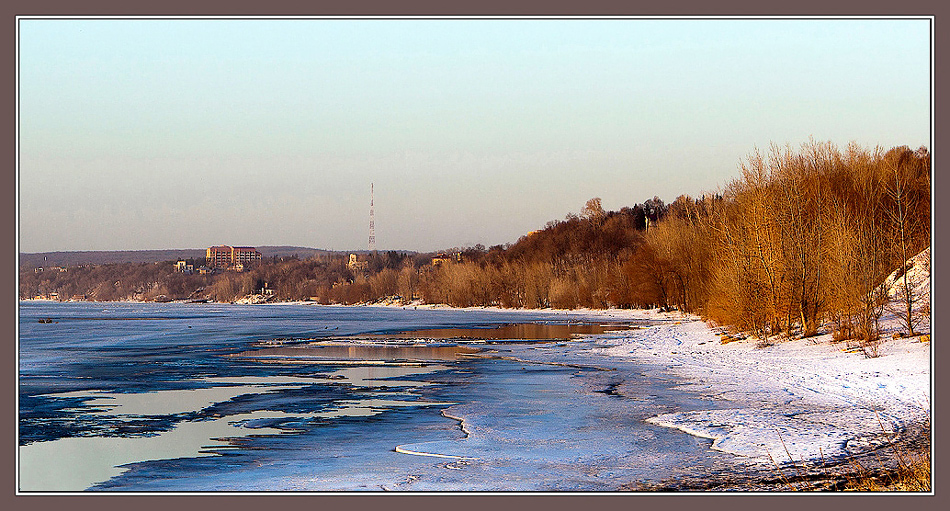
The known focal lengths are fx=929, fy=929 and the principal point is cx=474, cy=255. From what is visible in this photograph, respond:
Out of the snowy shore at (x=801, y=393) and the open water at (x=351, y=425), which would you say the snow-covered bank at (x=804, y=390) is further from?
the open water at (x=351, y=425)

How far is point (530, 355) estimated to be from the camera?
104 ft

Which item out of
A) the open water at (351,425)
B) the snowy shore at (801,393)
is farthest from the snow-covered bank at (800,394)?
the open water at (351,425)

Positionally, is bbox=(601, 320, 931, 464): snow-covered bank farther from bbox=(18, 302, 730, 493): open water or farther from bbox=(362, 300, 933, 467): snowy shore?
bbox=(18, 302, 730, 493): open water

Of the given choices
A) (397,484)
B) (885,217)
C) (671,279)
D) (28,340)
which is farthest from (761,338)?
(671,279)

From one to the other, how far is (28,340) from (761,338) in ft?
106

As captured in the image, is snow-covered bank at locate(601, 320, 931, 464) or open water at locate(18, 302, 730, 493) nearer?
open water at locate(18, 302, 730, 493)

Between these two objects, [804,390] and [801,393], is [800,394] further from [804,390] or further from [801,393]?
[804,390]

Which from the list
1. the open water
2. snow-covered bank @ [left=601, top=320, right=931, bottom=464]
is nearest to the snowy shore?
snow-covered bank @ [left=601, top=320, right=931, bottom=464]

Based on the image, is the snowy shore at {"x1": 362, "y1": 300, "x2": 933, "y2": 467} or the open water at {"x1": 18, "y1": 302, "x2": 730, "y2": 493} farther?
the snowy shore at {"x1": 362, "y1": 300, "x2": 933, "y2": 467}

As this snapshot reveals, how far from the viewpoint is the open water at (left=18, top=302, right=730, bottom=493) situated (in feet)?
37.6

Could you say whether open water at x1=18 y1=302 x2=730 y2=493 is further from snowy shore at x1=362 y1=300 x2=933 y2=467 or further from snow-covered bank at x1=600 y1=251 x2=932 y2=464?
snow-covered bank at x1=600 y1=251 x2=932 y2=464

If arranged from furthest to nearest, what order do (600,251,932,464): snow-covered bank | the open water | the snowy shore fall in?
(600,251,932,464): snow-covered bank
the snowy shore
the open water

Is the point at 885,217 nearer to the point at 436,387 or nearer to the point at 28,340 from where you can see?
the point at 436,387

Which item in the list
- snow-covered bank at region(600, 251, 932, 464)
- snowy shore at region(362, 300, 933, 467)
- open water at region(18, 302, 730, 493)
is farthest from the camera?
snow-covered bank at region(600, 251, 932, 464)
